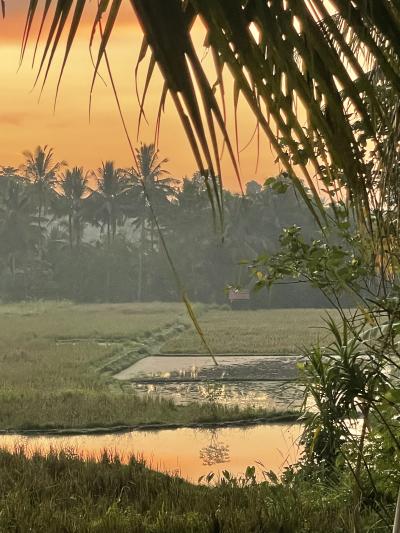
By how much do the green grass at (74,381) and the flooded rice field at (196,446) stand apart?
25.0 inches

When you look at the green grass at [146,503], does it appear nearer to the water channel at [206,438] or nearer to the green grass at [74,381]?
the water channel at [206,438]

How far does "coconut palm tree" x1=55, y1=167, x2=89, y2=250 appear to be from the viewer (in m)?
→ 49.4

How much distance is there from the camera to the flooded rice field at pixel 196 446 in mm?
9102

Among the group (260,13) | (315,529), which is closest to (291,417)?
(315,529)

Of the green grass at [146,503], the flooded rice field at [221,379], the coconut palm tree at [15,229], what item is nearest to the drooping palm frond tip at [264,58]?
the green grass at [146,503]

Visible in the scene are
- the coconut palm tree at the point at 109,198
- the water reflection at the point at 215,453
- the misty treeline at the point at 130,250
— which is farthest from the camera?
the coconut palm tree at the point at 109,198

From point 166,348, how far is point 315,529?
58.9 feet

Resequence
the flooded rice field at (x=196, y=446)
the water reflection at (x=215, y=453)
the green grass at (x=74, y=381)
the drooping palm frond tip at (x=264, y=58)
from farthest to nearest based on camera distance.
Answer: the green grass at (x=74, y=381) < the water reflection at (x=215, y=453) < the flooded rice field at (x=196, y=446) < the drooping palm frond tip at (x=264, y=58)

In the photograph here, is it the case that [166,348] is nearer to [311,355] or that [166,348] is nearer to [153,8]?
[311,355]

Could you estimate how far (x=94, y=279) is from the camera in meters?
45.9

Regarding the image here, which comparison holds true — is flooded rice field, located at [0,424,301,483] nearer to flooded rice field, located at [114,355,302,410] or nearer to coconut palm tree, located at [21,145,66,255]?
flooded rice field, located at [114,355,302,410]

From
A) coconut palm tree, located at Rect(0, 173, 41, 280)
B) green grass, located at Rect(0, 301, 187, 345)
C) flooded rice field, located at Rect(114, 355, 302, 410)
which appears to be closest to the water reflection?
flooded rice field, located at Rect(114, 355, 302, 410)

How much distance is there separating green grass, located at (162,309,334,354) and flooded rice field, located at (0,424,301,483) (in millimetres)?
5544

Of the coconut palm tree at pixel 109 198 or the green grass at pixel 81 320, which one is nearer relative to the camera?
the green grass at pixel 81 320
